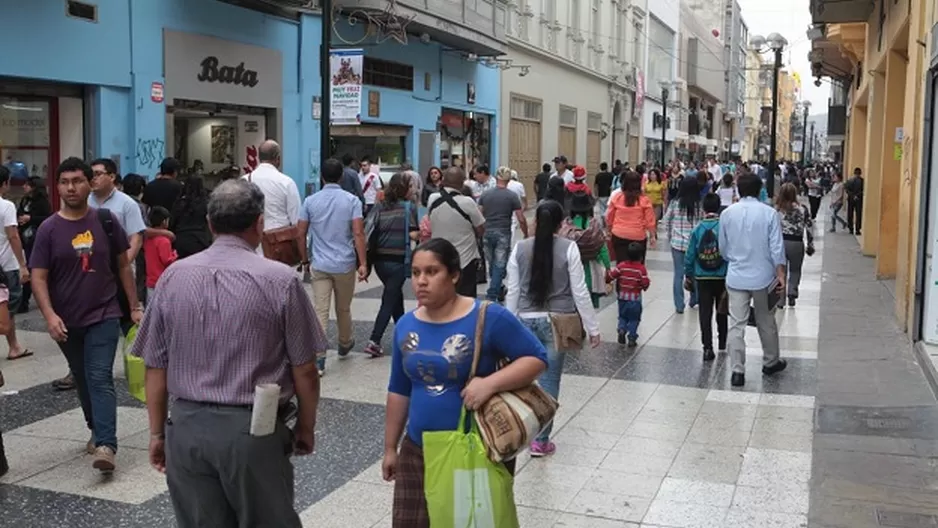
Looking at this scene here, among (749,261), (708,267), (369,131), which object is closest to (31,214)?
(708,267)

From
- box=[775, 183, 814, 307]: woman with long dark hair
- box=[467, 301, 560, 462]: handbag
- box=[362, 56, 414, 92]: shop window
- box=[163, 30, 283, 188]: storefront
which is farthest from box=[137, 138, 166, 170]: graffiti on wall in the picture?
box=[467, 301, 560, 462]: handbag

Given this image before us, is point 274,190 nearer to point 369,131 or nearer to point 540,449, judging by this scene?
point 540,449

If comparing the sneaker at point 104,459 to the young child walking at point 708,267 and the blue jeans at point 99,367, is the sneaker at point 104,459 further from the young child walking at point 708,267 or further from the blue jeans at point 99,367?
the young child walking at point 708,267

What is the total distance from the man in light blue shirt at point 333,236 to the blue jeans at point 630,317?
2.68 m

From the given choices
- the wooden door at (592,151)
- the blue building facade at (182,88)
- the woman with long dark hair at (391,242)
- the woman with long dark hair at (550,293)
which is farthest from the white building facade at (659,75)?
the woman with long dark hair at (550,293)

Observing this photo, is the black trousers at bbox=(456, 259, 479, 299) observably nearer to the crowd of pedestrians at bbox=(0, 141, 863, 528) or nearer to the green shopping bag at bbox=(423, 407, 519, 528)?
the crowd of pedestrians at bbox=(0, 141, 863, 528)

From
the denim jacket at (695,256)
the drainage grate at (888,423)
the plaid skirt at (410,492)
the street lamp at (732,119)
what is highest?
the street lamp at (732,119)

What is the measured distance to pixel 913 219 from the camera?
32.9 feet

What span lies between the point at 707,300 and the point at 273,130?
12.2 meters

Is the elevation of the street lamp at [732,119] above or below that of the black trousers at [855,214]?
above

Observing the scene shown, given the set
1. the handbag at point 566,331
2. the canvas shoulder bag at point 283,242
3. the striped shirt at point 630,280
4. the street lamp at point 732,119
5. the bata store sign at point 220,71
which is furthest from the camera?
the street lamp at point 732,119

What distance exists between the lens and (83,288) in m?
5.61

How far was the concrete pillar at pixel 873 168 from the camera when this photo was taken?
1770 cm

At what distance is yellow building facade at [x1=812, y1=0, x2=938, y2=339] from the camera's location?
981 centimetres
